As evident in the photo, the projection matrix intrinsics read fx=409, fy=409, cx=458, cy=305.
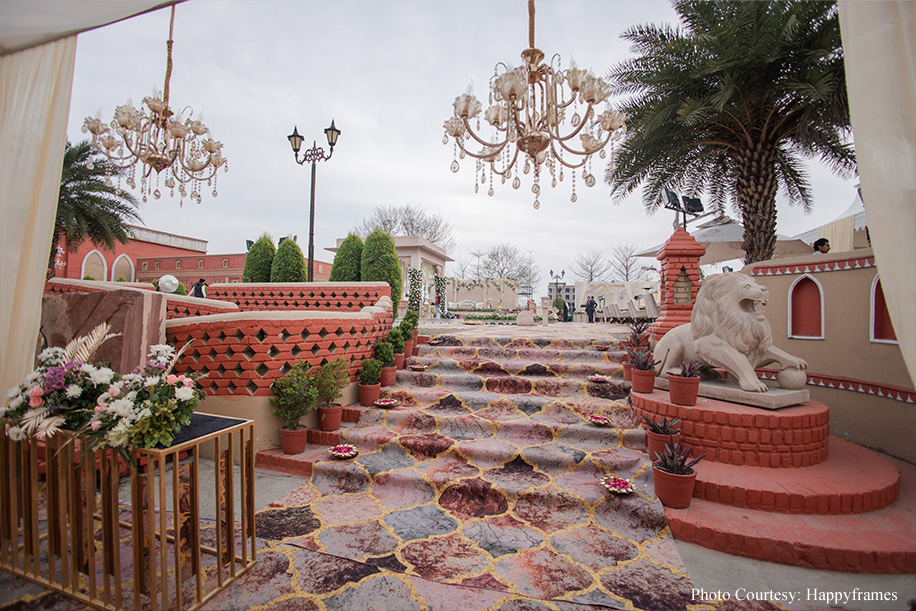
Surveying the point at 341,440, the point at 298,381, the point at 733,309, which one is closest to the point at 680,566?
the point at 733,309

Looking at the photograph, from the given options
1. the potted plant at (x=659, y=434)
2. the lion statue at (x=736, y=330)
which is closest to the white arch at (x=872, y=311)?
the lion statue at (x=736, y=330)

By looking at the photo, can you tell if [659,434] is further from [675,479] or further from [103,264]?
[103,264]

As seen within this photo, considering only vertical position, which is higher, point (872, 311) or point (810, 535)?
point (872, 311)

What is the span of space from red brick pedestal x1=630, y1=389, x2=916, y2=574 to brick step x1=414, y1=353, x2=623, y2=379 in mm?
1291

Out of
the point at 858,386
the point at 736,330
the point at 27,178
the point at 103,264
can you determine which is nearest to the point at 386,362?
the point at 27,178

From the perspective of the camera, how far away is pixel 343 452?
4.00 meters

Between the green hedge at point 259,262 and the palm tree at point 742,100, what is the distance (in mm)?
7985

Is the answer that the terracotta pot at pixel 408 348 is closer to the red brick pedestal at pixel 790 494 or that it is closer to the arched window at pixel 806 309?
the red brick pedestal at pixel 790 494

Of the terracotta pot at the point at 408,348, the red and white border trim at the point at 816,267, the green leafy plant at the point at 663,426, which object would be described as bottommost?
the green leafy plant at the point at 663,426

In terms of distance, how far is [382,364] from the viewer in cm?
544

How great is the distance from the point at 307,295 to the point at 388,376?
3741 millimetres

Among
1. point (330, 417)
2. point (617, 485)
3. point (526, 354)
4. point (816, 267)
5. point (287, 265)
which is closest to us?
point (617, 485)

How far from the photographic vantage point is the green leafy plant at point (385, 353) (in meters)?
5.46

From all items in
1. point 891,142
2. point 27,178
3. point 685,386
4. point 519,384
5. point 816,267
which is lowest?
point 519,384
